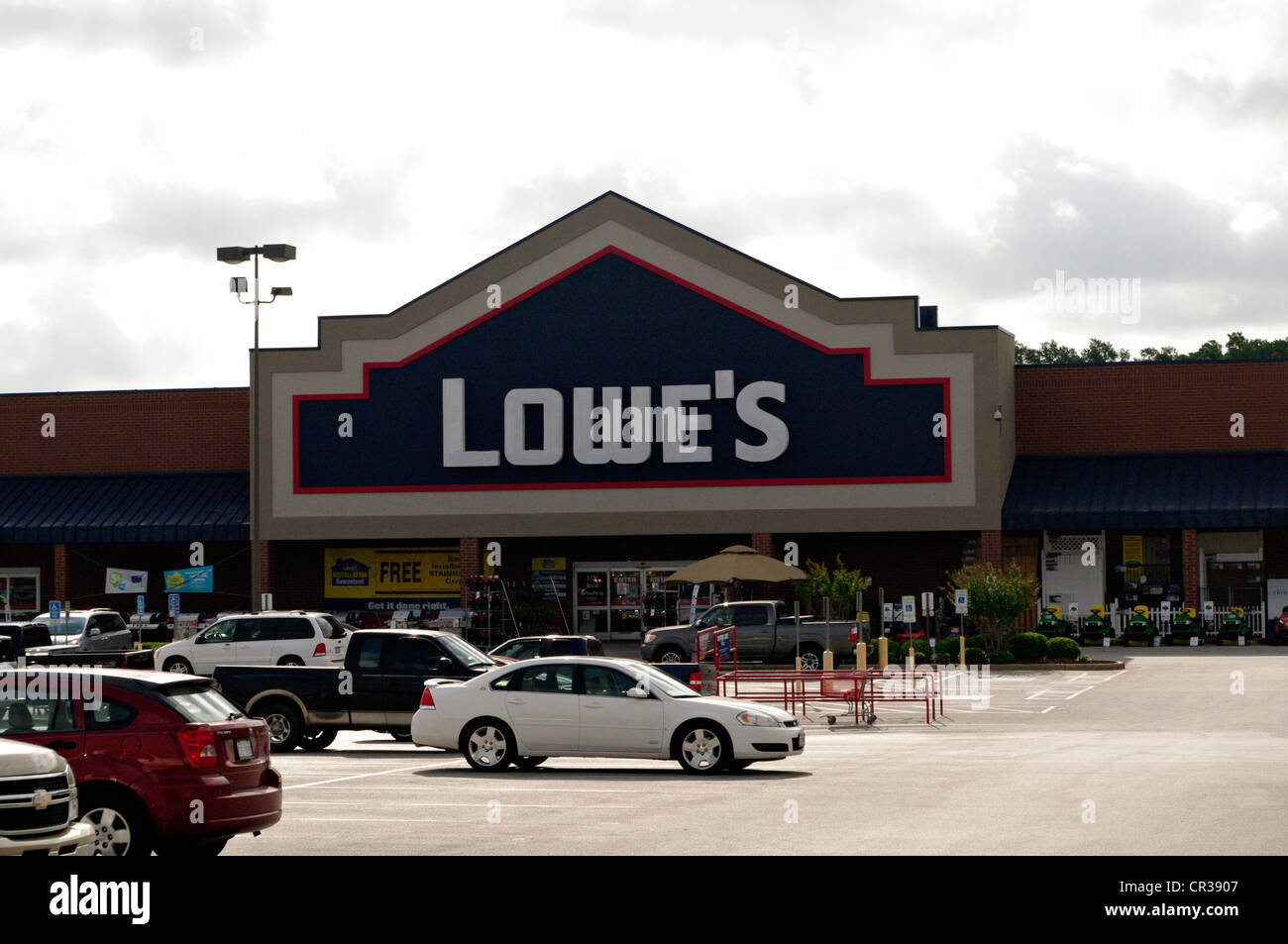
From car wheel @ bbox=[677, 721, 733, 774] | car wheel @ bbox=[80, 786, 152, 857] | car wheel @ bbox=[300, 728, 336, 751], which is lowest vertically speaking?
car wheel @ bbox=[300, 728, 336, 751]

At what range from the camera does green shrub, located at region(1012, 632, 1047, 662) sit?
4266cm

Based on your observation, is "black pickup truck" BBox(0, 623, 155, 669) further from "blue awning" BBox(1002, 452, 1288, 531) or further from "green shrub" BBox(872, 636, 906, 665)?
"blue awning" BBox(1002, 452, 1288, 531)

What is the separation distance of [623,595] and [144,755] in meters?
42.1

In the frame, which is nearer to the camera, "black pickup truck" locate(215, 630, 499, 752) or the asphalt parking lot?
the asphalt parking lot

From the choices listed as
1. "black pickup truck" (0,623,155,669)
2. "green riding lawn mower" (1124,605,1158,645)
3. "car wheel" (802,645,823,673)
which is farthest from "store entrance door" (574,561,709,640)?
"black pickup truck" (0,623,155,669)

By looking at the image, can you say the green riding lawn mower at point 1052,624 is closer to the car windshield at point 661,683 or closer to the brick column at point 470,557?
the brick column at point 470,557

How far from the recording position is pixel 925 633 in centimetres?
4819

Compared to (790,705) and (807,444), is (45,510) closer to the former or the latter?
(807,444)

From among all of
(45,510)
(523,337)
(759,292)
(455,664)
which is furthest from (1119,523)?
(45,510)

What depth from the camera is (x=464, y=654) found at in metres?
26.0

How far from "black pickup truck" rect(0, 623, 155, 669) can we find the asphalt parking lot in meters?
2.37
